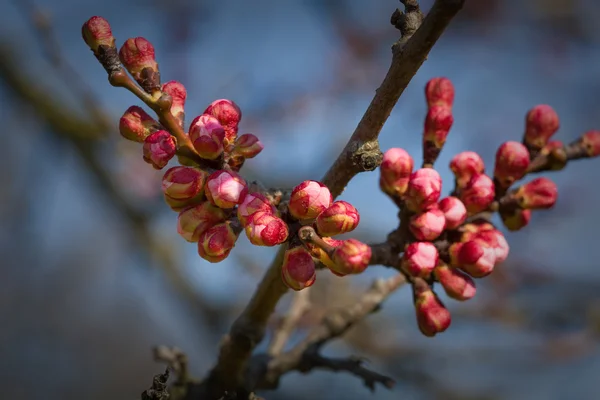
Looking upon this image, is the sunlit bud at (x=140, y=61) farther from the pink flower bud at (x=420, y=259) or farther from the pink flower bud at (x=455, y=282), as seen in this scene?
the pink flower bud at (x=455, y=282)

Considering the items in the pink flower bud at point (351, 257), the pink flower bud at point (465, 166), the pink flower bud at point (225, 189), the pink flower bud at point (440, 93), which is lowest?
the pink flower bud at point (351, 257)

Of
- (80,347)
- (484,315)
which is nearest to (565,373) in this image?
(484,315)

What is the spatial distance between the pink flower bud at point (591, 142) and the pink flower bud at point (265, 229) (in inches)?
36.0

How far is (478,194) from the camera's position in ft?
4.63

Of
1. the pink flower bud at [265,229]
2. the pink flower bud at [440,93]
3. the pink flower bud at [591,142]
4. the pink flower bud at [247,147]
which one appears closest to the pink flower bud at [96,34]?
the pink flower bud at [247,147]

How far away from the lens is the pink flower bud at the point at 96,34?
1.12 metres

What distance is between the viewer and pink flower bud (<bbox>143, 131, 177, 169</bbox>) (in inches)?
44.0

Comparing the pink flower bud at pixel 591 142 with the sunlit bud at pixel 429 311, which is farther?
the pink flower bud at pixel 591 142

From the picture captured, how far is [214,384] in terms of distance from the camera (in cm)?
155


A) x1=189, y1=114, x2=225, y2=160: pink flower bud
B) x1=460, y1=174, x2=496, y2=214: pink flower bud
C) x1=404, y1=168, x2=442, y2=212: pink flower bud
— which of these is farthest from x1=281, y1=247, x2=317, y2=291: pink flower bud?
x1=460, y1=174, x2=496, y2=214: pink flower bud

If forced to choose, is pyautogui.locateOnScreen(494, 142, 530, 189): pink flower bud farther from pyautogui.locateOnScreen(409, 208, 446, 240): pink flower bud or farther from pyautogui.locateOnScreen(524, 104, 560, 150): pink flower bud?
pyautogui.locateOnScreen(409, 208, 446, 240): pink flower bud

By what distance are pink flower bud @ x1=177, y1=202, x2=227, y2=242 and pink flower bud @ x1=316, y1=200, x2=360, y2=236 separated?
24cm

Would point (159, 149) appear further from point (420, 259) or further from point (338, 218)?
point (420, 259)

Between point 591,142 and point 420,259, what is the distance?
63 centimetres
